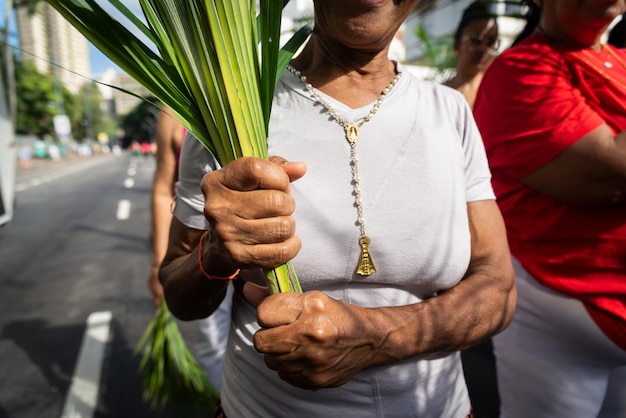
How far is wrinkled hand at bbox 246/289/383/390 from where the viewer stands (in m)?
0.78

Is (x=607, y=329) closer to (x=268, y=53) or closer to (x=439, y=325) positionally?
(x=439, y=325)

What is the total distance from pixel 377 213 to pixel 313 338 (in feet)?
1.09

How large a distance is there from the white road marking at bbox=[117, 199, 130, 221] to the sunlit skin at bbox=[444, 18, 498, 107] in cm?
775

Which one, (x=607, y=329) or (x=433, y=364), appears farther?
(x=607, y=329)

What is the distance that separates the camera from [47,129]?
176 feet

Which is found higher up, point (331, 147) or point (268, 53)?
point (268, 53)

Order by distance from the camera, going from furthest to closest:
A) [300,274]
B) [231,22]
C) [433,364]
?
[433,364]
[300,274]
[231,22]

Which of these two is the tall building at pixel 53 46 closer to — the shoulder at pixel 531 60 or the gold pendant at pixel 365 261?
the gold pendant at pixel 365 261

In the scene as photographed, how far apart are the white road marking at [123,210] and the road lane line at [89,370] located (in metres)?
5.42

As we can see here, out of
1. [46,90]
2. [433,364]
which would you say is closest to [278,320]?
[433,364]

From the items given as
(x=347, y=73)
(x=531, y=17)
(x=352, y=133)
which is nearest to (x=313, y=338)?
(x=352, y=133)

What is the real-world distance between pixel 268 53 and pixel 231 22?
0.09 meters

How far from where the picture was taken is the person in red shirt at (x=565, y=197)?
51.3 inches

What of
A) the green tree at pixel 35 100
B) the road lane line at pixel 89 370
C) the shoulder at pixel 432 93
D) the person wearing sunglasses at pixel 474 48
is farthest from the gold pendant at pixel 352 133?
the green tree at pixel 35 100
